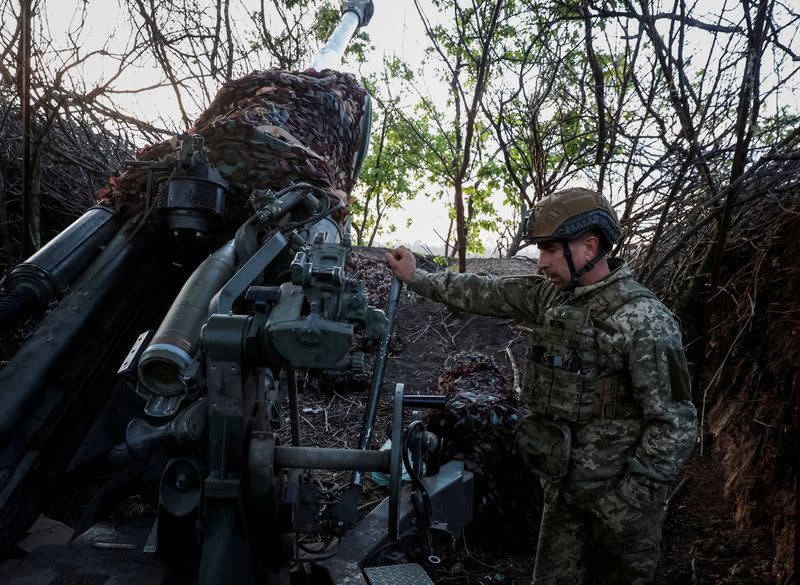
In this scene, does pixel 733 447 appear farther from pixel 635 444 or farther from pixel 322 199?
pixel 322 199

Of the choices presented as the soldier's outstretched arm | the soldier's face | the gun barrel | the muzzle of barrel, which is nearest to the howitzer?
the muzzle of barrel

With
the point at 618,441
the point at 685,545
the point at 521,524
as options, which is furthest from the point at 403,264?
the point at 685,545

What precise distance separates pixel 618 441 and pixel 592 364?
0.34m

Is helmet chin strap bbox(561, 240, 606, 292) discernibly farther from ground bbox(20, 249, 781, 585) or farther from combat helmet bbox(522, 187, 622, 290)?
ground bbox(20, 249, 781, 585)

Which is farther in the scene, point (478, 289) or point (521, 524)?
point (521, 524)

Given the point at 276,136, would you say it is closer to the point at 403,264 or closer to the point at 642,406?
the point at 403,264

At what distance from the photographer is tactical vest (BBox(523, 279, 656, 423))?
8.86ft

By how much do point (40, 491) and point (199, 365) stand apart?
1509 millimetres

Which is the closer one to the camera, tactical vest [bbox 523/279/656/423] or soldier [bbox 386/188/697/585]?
soldier [bbox 386/188/697/585]

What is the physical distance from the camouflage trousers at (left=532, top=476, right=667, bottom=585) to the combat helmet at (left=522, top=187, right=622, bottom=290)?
883mm

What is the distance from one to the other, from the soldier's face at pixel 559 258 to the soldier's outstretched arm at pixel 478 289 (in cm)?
32

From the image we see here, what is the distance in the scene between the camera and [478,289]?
3330 millimetres

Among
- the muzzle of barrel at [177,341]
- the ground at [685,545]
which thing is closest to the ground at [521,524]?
the ground at [685,545]

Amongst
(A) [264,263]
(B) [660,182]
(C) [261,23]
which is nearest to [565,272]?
(A) [264,263]
